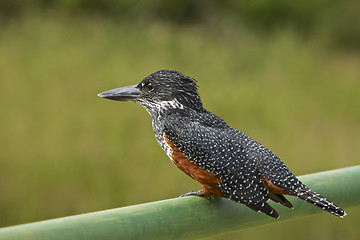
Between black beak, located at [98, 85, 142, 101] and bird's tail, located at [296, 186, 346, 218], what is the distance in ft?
1.78

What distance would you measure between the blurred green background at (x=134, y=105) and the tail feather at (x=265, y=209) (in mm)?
2247

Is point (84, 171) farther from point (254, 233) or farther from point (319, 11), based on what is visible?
point (319, 11)

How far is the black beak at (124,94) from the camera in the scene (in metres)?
1.55

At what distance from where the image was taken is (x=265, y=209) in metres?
1.42

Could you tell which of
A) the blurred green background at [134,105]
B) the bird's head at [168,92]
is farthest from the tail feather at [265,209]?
the blurred green background at [134,105]

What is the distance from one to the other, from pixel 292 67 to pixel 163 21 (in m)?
2.28

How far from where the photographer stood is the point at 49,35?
620 cm

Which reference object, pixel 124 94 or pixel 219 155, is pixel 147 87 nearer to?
pixel 124 94

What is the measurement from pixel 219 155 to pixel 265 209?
227 millimetres

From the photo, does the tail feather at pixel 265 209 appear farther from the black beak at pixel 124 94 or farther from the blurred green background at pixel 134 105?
the blurred green background at pixel 134 105

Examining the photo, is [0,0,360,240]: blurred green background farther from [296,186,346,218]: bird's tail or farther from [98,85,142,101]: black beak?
[296,186,346,218]: bird's tail

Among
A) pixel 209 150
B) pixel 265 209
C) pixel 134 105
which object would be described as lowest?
pixel 134 105

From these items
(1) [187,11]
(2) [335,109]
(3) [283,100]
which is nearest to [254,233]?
(3) [283,100]

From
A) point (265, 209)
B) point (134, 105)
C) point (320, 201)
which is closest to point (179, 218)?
point (265, 209)
